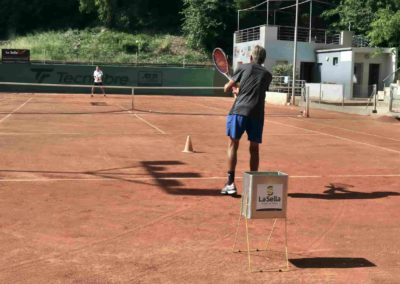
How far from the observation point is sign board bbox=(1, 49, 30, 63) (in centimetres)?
4334

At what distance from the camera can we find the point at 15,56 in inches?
1715

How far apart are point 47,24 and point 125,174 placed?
66956 mm

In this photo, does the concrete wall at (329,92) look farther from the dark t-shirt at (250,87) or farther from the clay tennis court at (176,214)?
the dark t-shirt at (250,87)

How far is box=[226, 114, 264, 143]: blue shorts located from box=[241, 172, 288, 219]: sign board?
2281 millimetres

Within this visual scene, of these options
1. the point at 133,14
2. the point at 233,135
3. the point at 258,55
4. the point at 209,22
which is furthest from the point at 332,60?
the point at 233,135

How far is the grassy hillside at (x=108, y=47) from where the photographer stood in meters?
56.4

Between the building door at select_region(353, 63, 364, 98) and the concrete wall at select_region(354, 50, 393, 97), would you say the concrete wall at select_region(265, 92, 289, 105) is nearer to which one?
the building door at select_region(353, 63, 364, 98)

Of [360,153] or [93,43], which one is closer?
[360,153]

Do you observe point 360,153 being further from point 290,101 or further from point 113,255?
point 290,101

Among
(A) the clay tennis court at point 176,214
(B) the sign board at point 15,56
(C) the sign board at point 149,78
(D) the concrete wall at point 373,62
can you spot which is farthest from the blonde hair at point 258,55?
(B) the sign board at point 15,56

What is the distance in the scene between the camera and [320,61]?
4259 centimetres

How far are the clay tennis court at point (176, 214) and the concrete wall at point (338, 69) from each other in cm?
2541

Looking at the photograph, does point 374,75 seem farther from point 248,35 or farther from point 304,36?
point 248,35

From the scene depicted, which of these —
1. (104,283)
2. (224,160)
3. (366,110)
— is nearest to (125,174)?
(224,160)
